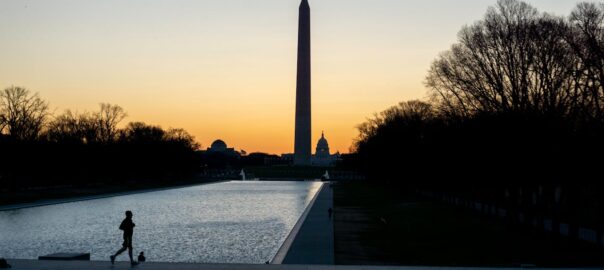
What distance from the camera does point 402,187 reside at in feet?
287

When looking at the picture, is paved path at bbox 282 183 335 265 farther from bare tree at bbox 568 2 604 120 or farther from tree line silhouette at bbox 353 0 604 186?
bare tree at bbox 568 2 604 120

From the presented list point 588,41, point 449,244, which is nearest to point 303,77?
point 588,41

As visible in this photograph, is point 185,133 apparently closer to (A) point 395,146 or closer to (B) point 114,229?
(A) point 395,146

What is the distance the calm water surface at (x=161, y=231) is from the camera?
2750 centimetres

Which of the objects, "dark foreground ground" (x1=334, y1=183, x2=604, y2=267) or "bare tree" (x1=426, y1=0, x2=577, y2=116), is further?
"bare tree" (x1=426, y1=0, x2=577, y2=116)

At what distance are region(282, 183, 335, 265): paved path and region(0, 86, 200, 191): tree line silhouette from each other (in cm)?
4203

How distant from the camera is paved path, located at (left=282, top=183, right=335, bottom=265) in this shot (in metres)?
Answer: 23.5

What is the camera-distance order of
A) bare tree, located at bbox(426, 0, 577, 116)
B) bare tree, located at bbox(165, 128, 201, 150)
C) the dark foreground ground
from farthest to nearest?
bare tree, located at bbox(165, 128, 201, 150), bare tree, located at bbox(426, 0, 577, 116), the dark foreground ground

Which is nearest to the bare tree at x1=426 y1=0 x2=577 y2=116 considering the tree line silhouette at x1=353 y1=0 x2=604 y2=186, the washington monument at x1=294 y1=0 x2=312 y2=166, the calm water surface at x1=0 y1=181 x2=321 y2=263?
the tree line silhouette at x1=353 y1=0 x2=604 y2=186

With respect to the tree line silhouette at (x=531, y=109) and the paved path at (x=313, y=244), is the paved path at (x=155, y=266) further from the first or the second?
the tree line silhouette at (x=531, y=109)

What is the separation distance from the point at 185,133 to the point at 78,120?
56828mm

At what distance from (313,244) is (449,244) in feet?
17.7

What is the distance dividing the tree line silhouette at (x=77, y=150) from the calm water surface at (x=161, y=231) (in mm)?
21809

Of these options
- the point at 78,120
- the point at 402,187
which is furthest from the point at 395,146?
the point at 78,120
